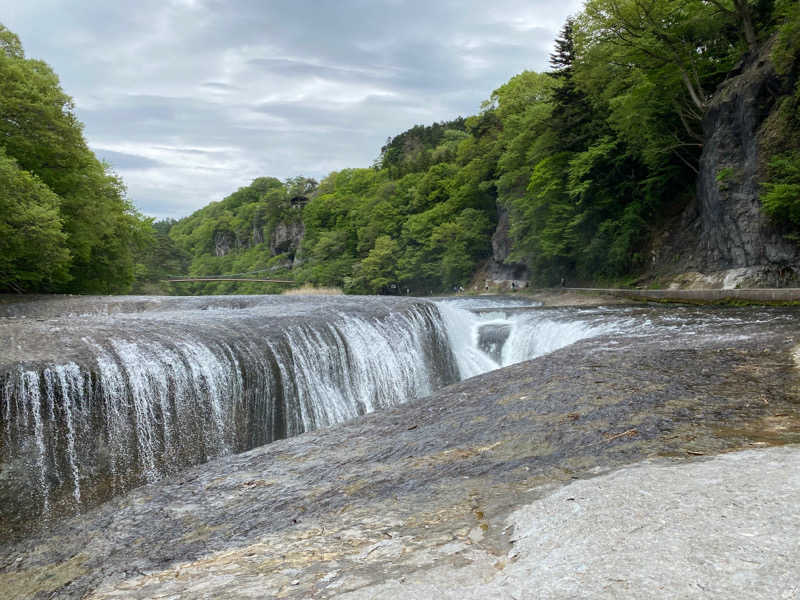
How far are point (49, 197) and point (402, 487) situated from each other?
18503 mm

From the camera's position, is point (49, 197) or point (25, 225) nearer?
point (25, 225)

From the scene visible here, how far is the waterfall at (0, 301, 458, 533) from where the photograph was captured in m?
6.12

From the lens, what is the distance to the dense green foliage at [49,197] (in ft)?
51.8

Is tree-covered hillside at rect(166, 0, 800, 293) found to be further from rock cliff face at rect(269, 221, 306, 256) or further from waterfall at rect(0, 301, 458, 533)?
rock cliff face at rect(269, 221, 306, 256)

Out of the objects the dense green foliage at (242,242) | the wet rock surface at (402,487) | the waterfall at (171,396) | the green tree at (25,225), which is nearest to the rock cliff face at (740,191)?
the wet rock surface at (402,487)

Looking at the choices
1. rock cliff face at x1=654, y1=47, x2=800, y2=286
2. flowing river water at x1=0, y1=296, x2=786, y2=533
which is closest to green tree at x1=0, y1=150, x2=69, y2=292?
flowing river water at x1=0, y1=296, x2=786, y2=533

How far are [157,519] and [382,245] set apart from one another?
169 ft

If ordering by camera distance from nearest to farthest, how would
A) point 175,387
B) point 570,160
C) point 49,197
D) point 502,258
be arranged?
point 175,387, point 49,197, point 570,160, point 502,258

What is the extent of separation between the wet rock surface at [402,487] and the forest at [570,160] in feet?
38.1

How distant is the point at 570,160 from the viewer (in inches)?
1084

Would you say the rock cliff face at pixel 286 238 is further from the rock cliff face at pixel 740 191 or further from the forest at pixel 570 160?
the rock cliff face at pixel 740 191

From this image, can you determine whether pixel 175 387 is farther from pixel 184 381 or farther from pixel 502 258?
pixel 502 258

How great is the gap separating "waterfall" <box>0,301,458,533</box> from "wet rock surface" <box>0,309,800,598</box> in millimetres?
1334

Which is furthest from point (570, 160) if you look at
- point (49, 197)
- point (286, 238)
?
point (286, 238)
